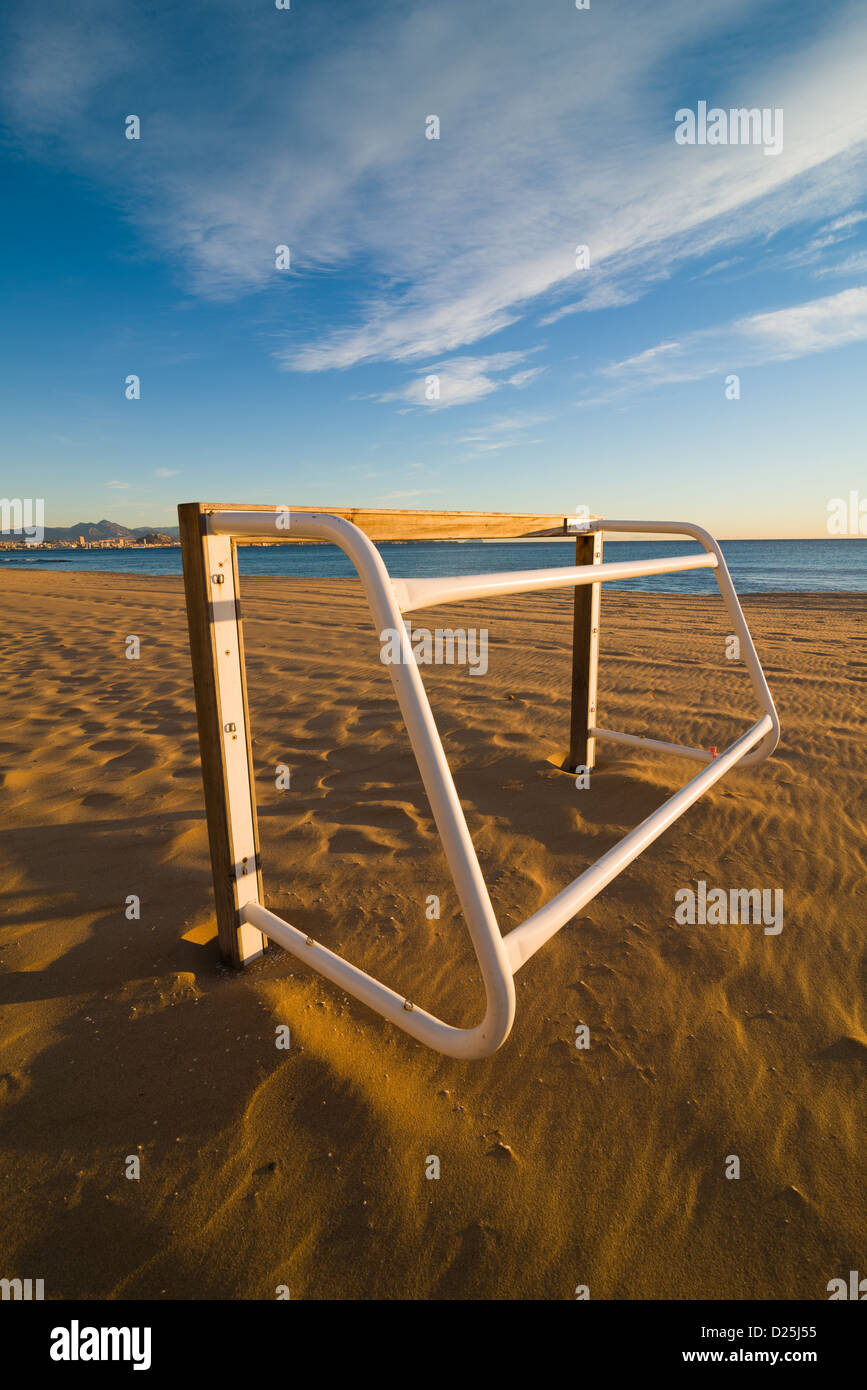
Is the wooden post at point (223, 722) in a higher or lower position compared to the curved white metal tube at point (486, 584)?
lower

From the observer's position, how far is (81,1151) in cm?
143

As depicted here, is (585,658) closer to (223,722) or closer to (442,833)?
(223,722)

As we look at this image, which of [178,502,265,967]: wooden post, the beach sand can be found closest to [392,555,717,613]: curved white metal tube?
[178,502,265,967]: wooden post

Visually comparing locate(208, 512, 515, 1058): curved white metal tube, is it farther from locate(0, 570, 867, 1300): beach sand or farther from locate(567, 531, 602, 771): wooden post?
locate(567, 531, 602, 771): wooden post

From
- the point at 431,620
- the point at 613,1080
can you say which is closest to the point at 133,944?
the point at 613,1080

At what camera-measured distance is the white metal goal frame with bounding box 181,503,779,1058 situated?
1.14 m

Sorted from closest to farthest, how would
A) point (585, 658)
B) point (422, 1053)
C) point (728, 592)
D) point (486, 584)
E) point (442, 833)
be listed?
point (442, 833) < point (486, 584) < point (422, 1053) < point (728, 592) < point (585, 658)

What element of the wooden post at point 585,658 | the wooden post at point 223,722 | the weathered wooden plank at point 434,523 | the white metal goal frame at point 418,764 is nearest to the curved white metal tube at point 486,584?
the white metal goal frame at point 418,764

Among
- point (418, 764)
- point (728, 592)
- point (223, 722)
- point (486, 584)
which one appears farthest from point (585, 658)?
point (418, 764)

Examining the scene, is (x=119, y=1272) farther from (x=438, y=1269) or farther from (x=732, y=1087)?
(x=732, y=1087)

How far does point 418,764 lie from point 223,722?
760 mm

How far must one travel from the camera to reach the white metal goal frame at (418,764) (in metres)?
1.14

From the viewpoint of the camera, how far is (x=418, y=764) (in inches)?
48.0

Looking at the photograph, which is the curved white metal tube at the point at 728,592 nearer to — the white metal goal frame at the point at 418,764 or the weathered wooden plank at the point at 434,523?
the weathered wooden plank at the point at 434,523
